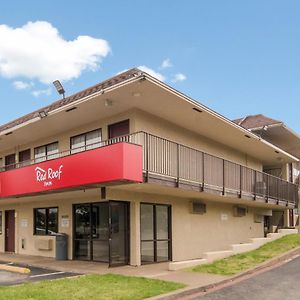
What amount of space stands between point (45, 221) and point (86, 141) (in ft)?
15.8

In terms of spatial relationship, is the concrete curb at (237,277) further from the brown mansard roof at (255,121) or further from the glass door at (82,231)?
the brown mansard roof at (255,121)

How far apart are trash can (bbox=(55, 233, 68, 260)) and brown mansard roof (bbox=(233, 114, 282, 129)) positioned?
12.8m

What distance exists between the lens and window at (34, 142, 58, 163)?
19928 millimetres

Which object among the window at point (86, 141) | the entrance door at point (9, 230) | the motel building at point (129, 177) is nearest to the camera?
the motel building at point (129, 177)

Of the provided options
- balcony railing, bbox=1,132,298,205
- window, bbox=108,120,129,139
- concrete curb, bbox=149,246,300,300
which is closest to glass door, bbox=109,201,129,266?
balcony railing, bbox=1,132,298,205

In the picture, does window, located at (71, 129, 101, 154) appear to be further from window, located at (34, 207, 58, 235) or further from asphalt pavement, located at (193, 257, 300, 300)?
asphalt pavement, located at (193, 257, 300, 300)

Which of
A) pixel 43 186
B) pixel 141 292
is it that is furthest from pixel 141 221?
pixel 141 292

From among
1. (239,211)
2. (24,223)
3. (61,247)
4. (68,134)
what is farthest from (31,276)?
(239,211)

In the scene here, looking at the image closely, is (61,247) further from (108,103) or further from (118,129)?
(108,103)

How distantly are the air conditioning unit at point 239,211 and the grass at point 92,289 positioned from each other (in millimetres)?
11118

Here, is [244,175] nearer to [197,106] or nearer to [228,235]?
[228,235]

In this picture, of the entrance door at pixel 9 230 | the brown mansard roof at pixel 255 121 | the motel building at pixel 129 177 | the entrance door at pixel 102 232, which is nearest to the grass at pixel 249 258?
the motel building at pixel 129 177

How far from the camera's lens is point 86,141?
712 inches

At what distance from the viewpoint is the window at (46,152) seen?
19.9 meters
